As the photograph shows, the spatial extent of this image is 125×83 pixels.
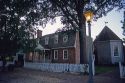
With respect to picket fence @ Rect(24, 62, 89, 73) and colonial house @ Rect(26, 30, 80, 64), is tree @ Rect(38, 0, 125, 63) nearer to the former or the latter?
picket fence @ Rect(24, 62, 89, 73)

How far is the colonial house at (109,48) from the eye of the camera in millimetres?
34125

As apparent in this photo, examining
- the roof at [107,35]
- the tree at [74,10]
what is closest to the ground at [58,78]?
the tree at [74,10]

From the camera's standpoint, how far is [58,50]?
3719 cm

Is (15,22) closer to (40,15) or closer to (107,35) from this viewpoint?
(40,15)

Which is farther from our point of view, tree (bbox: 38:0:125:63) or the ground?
tree (bbox: 38:0:125:63)

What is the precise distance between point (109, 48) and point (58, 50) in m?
10.3

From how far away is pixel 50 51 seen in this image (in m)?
39.3

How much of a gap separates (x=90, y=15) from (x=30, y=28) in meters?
15.5

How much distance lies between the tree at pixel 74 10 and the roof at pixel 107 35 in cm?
1244

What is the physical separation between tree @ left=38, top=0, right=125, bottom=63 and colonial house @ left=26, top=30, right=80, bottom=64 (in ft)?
24.8

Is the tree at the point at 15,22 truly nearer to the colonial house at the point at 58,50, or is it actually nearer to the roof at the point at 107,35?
the colonial house at the point at 58,50

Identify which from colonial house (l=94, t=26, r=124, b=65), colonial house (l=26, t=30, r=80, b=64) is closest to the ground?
colonial house (l=26, t=30, r=80, b=64)

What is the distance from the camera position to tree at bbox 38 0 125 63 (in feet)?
73.2

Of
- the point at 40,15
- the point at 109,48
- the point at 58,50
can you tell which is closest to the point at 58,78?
the point at 40,15
